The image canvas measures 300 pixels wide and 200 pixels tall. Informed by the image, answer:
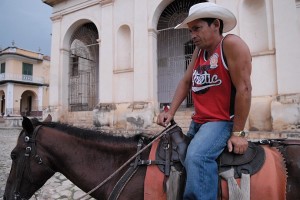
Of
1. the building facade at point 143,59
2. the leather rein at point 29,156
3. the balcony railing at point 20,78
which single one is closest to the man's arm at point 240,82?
the leather rein at point 29,156

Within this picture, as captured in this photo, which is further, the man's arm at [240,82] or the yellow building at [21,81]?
the yellow building at [21,81]

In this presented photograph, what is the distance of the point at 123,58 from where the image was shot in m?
12.0

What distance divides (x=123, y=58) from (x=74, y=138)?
399 inches

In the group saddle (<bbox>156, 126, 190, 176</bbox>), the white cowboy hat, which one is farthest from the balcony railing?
the white cowboy hat

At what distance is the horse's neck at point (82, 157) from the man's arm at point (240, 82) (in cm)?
81

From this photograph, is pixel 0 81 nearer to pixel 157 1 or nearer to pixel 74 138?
pixel 157 1

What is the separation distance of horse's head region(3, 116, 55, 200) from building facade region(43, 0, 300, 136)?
739cm

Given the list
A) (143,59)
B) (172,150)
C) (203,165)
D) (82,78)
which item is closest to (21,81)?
(82,78)

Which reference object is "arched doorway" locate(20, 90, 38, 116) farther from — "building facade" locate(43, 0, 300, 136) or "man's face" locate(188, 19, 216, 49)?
"man's face" locate(188, 19, 216, 49)

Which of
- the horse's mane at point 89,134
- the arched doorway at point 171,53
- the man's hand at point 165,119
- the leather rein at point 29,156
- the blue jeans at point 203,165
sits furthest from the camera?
the arched doorway at point 171,53

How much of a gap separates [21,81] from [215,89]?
3507 cm

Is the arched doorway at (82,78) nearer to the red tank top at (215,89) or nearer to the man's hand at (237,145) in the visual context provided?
the red tank top at (215,89)

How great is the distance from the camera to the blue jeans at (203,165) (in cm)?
167

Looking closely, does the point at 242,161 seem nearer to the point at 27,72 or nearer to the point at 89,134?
the point at 89,134
